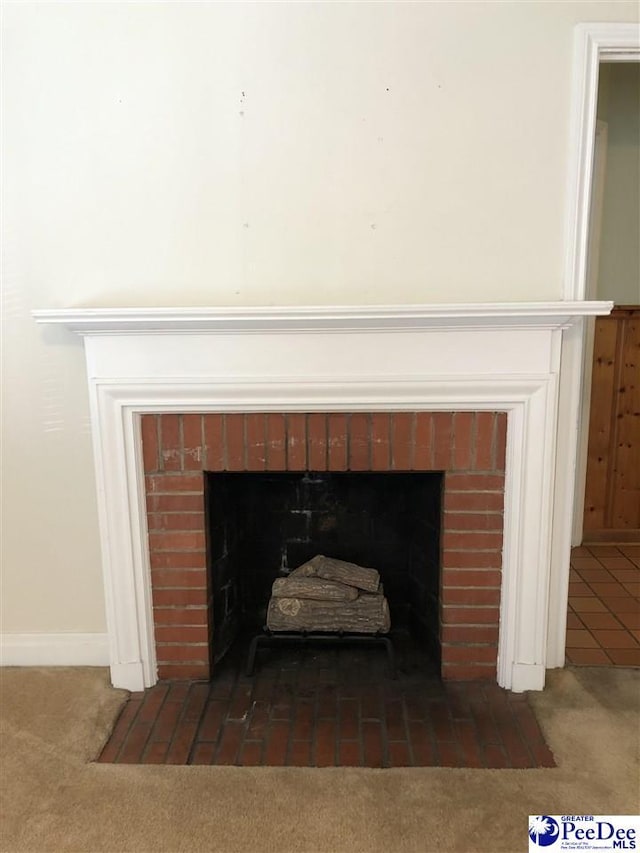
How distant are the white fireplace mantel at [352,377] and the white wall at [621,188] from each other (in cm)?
150

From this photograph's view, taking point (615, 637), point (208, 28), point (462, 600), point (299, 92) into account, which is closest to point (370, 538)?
point (462, 600)

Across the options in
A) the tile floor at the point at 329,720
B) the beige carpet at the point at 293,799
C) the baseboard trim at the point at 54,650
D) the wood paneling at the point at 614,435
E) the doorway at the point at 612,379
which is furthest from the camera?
the wood paneling at the point at 614,435

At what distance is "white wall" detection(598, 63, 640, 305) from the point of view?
9.46ft

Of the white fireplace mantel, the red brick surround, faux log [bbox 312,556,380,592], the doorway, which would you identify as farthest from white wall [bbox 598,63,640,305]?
faux log [bbox 312,556,380,592]

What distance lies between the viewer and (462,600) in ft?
6.59

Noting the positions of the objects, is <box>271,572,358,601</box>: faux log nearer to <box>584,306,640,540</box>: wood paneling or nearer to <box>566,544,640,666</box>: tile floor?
<box>566,544,640,666</box>: tile floor

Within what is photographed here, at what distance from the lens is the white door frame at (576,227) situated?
1.74 meters

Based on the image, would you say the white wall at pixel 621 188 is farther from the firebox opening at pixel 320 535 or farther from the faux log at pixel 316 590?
the faux log at pixel 316 590

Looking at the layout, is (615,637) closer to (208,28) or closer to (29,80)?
(208,28)

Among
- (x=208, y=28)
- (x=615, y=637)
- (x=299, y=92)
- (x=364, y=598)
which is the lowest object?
(x=615, y=637)

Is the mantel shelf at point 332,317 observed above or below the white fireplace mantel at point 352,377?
above

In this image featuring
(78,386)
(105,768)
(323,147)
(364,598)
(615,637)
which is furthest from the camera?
(615,637)

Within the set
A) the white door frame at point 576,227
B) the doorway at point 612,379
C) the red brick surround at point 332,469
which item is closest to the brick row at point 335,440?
the red brick surround at point 332,469

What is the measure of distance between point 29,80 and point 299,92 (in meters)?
0.79
